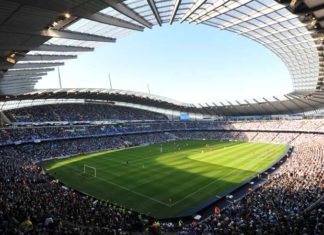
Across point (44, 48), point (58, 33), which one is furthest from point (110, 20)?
point (44, 48)

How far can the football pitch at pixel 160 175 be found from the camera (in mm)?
34031

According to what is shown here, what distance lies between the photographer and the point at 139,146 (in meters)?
82.5

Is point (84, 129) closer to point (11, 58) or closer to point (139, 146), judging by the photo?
Answer: point (139, 146)

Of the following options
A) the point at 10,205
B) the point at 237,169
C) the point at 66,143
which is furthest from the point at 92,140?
the point at 10,205

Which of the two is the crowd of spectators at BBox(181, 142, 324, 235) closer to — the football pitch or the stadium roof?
the football pitch

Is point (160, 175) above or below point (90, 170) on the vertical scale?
below

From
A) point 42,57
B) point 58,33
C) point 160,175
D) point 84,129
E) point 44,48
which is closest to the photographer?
point 58,33

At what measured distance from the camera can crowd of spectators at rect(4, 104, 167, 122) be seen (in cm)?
7556

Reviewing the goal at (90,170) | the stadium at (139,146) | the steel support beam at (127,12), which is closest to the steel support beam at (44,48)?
the stadium at (139,146)

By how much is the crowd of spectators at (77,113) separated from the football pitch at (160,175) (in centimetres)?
2188

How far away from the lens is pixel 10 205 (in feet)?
63.9

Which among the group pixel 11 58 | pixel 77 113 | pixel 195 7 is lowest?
pixel 77 113

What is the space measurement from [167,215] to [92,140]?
178ft

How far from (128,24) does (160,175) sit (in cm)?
2601
